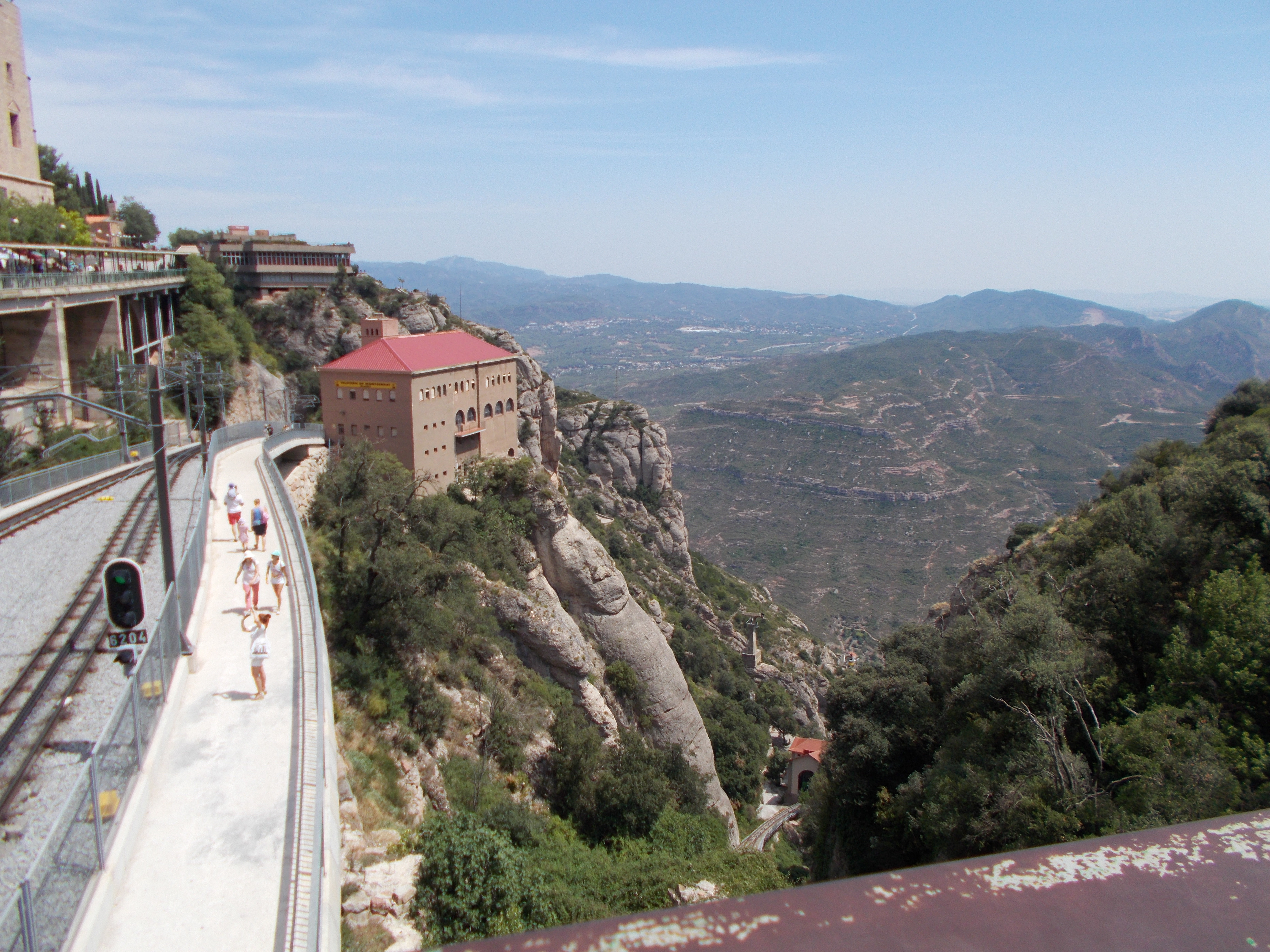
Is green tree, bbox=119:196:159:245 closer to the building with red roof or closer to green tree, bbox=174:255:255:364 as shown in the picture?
green tree, bbox=174:255:255:364

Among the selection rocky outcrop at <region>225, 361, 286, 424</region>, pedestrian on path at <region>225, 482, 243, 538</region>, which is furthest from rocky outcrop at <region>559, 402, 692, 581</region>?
pedestrian on path at <region>225, 482, 243, 538</region>

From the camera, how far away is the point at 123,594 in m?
11.7

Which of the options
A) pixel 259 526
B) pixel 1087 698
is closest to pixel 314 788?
pixel 259 526

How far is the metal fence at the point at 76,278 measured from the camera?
3294 centimetres

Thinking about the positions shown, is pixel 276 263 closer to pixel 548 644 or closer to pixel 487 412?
pixel 487 412

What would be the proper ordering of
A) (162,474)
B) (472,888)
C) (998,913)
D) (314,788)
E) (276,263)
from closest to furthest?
1. (998,913)
2. (314,788)
3. (472,888)
4. (162,474)
5. (276,263)

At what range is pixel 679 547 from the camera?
7919 cm

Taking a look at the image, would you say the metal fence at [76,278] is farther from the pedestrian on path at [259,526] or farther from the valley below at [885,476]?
the valley below at [885,476]

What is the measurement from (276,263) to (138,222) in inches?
846

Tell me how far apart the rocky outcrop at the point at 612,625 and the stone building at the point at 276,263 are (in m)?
47.6

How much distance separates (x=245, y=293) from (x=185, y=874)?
7185 centimetres

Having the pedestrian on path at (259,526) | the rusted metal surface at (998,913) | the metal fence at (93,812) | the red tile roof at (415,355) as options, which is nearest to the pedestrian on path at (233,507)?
the pedestrian on path at (259,526)

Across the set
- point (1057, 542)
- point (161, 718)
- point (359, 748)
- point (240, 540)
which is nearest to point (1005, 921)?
point (161, 718)

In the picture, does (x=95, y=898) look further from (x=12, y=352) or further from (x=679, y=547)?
(x=679, y=547)
